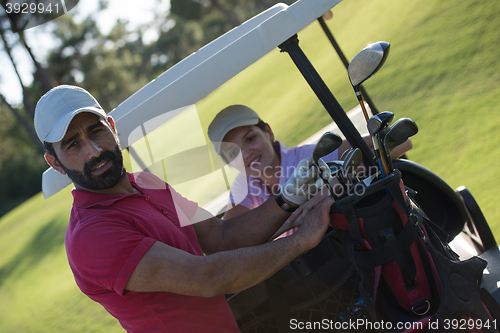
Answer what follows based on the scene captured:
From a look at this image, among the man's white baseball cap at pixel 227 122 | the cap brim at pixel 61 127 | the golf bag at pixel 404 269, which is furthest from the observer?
the man's white baseball cap at pixel 227 122

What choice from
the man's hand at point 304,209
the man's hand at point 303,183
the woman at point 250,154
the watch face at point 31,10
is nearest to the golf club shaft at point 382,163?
the man's hand at point 303,183

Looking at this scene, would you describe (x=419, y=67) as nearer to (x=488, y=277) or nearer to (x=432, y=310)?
(x=488, y=277)

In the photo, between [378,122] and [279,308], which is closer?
[378,122]

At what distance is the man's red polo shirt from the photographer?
1.47m

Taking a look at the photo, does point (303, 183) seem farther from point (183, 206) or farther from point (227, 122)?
point (227, 122)

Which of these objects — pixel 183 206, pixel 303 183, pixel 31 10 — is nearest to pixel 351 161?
pixel 303 183

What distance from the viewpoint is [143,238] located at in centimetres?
152

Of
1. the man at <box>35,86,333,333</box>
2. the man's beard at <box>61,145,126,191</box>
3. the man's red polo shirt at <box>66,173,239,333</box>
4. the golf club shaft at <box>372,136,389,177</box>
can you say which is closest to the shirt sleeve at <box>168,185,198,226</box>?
the man at <box>35,86,333,333</box>

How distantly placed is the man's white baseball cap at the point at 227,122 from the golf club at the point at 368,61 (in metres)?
0.94

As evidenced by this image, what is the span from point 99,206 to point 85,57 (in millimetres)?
28132

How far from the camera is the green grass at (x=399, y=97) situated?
3.75m

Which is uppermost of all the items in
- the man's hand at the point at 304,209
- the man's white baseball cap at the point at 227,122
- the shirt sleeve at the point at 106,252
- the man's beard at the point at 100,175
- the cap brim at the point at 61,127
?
the cap brim at the point at 61,127

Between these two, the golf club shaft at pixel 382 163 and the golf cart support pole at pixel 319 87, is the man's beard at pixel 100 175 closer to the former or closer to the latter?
the golf cart support pole at pixel 319 87

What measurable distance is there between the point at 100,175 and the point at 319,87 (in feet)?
3.35
